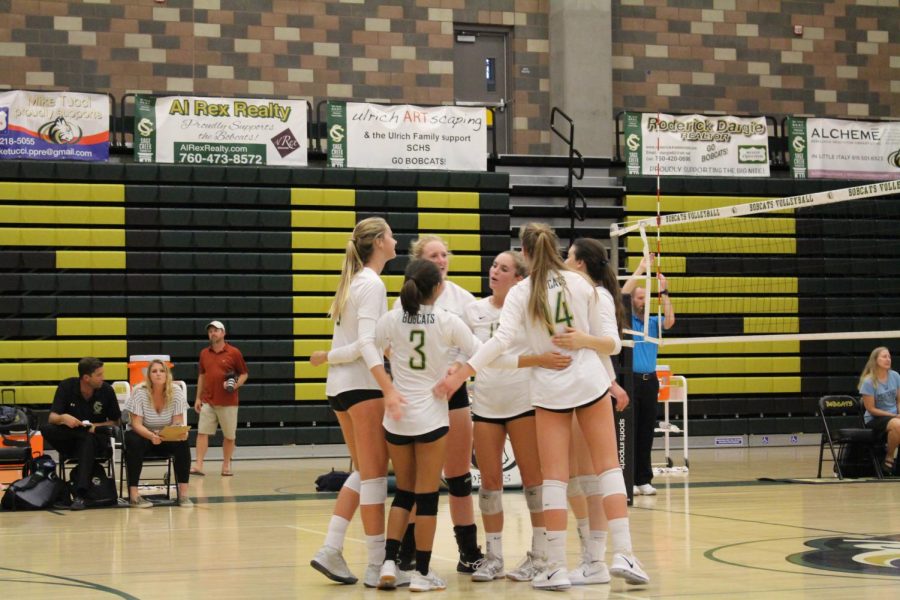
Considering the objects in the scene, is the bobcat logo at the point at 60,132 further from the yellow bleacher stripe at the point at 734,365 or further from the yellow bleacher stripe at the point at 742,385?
the yellow bleacher stripe at the point at 742,385

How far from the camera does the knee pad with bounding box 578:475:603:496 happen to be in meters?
5.88

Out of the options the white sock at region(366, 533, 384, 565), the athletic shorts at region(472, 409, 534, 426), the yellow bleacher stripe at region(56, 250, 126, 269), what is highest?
→ the yellow bleacher stripe at region(56, 250, 126, 269)

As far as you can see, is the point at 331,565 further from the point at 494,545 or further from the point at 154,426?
the point at 154,426

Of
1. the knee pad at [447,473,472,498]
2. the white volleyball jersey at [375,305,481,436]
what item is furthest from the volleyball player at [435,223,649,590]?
the knee pad at [447,473,472,498]

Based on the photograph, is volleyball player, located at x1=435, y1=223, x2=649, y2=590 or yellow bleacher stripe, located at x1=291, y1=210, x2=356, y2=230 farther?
yellow bleacher stripe, located at x1=291, y1=210, x2=356, y2=230

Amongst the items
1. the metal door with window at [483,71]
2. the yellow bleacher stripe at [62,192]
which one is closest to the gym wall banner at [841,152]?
the metal door with window at [483,71]

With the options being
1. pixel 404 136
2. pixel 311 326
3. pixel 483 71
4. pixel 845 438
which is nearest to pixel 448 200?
pixel 404 136

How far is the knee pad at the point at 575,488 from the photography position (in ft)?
19.9

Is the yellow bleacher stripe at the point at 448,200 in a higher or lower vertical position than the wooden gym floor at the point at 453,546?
higher

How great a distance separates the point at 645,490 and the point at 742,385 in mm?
7369

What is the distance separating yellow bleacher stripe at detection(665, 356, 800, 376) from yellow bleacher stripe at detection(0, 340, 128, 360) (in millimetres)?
7392

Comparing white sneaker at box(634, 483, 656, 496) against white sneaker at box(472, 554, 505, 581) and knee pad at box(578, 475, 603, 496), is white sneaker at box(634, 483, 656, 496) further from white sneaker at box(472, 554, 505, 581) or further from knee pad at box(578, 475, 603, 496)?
white sneaker at box(472, 554, 505, 581)

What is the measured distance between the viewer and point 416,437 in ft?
18.1

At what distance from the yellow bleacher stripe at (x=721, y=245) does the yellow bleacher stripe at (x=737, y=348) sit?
130 centimetres
